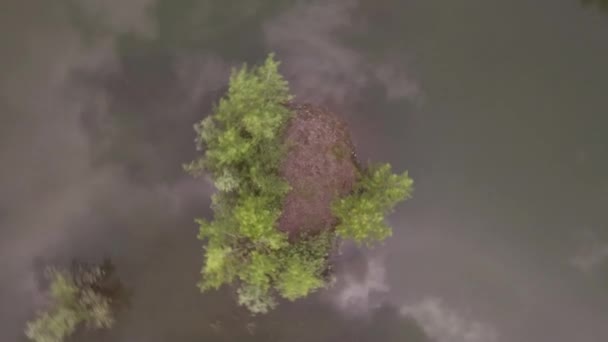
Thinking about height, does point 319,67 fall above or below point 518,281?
above

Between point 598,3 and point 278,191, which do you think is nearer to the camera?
point 278,191

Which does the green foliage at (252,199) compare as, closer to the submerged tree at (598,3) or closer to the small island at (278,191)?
the small island at (278,191)

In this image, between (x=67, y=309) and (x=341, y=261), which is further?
(x=341, y=261)

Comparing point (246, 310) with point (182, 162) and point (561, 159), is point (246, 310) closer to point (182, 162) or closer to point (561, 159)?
point (182, 162)

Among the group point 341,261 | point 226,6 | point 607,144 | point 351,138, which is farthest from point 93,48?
point 607,144

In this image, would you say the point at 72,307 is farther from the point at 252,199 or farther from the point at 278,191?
the point at 278,191

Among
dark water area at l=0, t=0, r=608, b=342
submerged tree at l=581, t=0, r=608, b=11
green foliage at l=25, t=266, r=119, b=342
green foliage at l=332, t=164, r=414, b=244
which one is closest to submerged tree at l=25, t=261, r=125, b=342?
green foliage at l=25, t=266, r=119, b=342

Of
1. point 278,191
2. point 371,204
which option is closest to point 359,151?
point 371,204

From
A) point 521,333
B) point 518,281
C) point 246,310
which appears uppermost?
point 518,281
